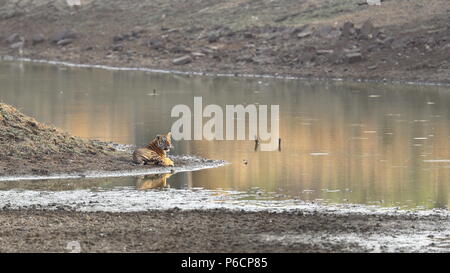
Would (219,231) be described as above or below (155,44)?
below

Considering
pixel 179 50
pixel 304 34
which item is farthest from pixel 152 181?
pixel 179 50

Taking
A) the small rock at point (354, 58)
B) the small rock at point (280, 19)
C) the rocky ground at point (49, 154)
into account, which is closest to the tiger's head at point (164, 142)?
the rocky ground at point (49, 154)

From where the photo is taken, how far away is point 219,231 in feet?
54.0

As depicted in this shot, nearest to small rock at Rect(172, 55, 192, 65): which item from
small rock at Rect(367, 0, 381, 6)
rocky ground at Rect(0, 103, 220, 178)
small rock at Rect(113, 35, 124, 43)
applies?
small rock at Rect(113, 35, 124, 43)

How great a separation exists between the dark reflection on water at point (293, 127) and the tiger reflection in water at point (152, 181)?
58mm

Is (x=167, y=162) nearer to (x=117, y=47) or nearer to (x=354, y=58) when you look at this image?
(x=354, y=58)

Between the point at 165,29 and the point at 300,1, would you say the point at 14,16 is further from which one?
the point at 300,1

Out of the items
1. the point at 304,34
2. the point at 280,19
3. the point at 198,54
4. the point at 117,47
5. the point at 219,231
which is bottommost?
the point at 219,231

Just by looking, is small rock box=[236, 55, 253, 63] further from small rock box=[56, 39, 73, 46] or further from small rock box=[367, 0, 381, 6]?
small rock box=[56, 39, 73, 46]

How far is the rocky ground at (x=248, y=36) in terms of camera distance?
52750mm

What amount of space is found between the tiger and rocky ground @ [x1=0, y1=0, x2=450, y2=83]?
26078 mm

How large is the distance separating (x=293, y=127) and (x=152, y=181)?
10952 mm

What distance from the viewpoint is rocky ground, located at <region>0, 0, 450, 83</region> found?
52.8m
